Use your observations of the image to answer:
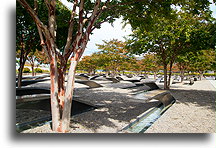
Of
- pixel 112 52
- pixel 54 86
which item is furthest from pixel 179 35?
pixel 112 52

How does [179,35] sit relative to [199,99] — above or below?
above

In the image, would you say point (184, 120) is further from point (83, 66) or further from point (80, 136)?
point (83, 66)

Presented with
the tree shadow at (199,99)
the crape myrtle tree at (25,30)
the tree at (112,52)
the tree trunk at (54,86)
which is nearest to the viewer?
the tree trunk at (54,86)

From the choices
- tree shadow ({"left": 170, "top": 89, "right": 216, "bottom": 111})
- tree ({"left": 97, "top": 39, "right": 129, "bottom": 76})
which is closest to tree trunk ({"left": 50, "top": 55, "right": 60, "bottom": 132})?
tree shadow ({"left": 170, "top": 89, "right": 216, "bottom": 111})

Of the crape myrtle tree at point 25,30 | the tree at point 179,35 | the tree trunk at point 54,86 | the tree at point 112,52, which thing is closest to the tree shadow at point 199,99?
the tree at point 179,35

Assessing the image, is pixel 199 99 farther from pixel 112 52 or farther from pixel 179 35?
pixel 112 52

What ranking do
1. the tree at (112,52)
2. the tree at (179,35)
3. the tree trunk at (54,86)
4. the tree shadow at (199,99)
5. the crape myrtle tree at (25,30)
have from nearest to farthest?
the tree trunk at (54,86) → the crape myrtle tree at (25,30) → the tree shadow at (199,99) → the tree at (179,35) → the tree at (112,52)

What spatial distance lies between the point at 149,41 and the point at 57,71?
734 cm

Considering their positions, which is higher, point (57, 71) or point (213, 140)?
point (57, 71)

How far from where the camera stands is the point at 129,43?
10.3 metres

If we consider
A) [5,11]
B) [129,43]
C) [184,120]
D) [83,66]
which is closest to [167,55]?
[129,43]

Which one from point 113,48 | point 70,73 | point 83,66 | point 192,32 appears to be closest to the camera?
point 70,73

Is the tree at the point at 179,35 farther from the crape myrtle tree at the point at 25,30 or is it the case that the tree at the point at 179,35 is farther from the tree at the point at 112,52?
the tree at the point at 112,52

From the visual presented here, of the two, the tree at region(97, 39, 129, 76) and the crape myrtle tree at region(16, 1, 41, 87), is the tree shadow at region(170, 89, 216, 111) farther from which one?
the tree at region(97, 39, 129, 76)
